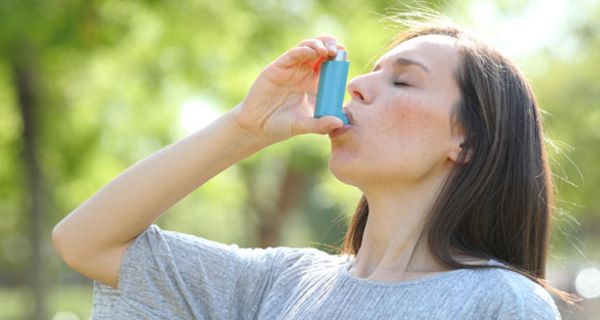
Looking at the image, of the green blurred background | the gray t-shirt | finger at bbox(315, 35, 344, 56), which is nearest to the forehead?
finger at bbox(315, 35, 344, 56)

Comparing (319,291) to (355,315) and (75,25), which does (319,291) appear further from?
(75,25)

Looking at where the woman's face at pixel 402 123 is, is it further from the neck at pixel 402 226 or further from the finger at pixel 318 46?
the finger at pixel 318 46

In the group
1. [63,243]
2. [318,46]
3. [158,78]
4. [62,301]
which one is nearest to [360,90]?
[318,46]

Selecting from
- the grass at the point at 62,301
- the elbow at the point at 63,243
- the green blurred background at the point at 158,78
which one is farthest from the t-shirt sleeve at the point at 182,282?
the grass at the point at 62,301

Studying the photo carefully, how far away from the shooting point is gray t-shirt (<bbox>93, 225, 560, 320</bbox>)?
2410 millimetres

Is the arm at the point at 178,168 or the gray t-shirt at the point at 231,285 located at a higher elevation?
the arm at the point at 178,168

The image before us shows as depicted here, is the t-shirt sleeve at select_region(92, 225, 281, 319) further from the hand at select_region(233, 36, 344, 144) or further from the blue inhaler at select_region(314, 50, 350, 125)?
the blue inhaler at select_region(314, 50, 350, 125)

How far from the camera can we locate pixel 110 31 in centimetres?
964

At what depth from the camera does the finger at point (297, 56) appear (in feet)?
8.41

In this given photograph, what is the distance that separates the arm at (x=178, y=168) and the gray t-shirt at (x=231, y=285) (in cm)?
6

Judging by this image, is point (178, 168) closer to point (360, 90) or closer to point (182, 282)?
point (182, 282)

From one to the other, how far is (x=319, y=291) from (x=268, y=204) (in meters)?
15.0

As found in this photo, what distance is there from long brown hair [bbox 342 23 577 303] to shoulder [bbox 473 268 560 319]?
0.47 ft

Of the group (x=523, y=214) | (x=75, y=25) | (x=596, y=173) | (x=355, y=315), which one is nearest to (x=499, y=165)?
(x=523, y=214)
